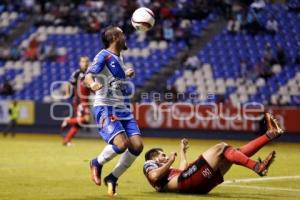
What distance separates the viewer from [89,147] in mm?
23484

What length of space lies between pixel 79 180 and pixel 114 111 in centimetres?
257

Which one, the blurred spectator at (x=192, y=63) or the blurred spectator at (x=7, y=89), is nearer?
the blurred spectator at (x=192, y=63)

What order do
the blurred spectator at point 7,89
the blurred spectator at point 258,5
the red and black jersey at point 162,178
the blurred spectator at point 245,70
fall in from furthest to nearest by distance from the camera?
the blurred spectator at point 7,89 → the blurred spectator at point 258,5 → the blurred spectator at point 245,70 → the red and black jersey at point 162,178

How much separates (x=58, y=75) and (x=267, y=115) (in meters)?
24.7

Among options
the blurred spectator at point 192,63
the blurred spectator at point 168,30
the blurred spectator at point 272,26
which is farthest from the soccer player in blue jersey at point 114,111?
the blurred spectator at point 168,30

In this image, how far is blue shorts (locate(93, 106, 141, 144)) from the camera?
38.7 ft

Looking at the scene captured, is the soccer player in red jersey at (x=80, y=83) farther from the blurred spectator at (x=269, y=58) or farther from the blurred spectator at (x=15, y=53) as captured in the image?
the blurred spectator at (x=15, y=53)

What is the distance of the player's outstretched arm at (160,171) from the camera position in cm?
1135

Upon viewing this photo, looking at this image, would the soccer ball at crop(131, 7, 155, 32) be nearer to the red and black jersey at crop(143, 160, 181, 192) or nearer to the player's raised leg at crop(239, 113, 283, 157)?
the red and black jersey at crop(143, 160, 181, 192)

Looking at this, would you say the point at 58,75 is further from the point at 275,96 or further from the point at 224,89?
the point at 275,96

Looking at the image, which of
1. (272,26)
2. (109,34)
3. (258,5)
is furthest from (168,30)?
(109,34)

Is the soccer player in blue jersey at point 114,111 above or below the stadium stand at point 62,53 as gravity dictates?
below

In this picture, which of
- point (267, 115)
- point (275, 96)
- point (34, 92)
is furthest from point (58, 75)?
point (267, 115)

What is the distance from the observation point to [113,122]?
11.8m
